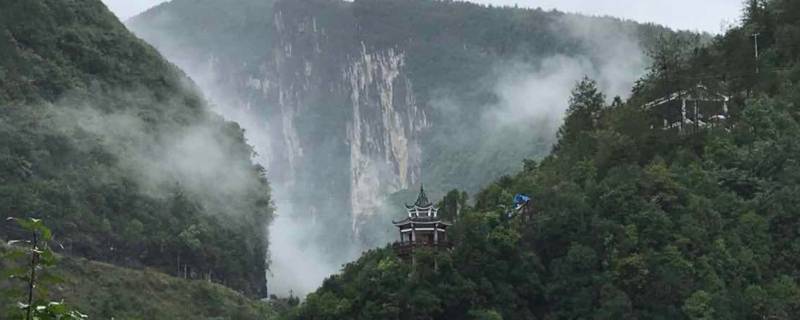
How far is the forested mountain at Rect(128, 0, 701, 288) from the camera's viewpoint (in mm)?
124812

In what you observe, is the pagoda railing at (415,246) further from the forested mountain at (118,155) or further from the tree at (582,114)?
the forested mountain at (118,155)

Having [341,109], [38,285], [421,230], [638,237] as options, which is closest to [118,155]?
[421,230]

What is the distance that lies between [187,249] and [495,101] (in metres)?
63.6

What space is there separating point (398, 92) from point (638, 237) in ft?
320

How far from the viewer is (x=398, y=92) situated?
14262 cm

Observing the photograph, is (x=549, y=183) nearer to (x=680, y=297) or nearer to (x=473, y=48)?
(x=680, y=297)

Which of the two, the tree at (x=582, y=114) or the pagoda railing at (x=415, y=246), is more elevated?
the tree at (x=582, y=114)

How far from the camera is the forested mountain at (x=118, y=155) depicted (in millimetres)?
68688

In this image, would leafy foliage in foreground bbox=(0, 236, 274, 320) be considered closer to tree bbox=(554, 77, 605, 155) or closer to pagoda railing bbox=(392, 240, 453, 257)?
pagoda railing bbox=(392, 240, 453, 257)

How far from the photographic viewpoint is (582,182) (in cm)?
5066

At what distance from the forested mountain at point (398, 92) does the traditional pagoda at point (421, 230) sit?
201ft

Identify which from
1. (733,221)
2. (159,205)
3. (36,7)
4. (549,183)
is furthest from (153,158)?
(733,221)

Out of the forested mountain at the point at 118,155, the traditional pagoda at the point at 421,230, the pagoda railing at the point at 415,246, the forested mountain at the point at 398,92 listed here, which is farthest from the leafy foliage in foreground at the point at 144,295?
the forested mountain at the point at 398,92

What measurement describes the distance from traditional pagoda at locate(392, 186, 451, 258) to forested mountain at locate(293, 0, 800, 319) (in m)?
0.66
